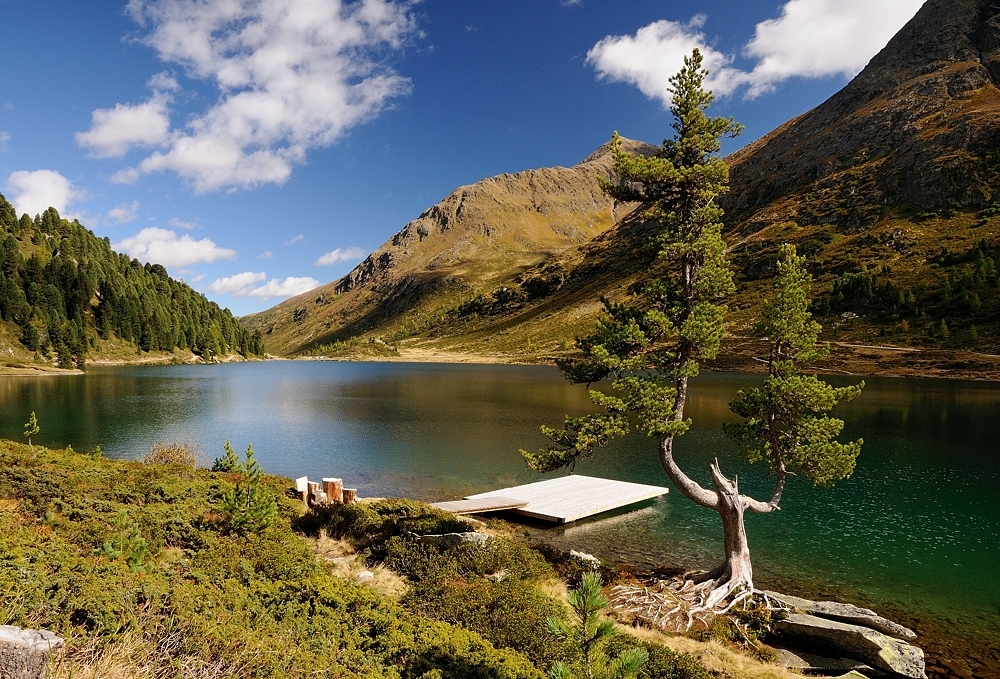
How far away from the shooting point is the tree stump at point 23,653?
5.70 metres

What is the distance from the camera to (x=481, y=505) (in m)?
29.9

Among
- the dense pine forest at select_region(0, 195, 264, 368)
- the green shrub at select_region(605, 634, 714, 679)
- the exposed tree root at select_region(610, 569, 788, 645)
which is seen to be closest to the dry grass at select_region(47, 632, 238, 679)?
the green shrub at select_region(605, 634, 714, 679)

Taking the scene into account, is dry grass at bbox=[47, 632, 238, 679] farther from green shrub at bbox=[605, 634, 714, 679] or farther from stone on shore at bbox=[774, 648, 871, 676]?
stone on shore at bbox=[774, 648, 871, 676]

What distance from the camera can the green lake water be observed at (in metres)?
22.6

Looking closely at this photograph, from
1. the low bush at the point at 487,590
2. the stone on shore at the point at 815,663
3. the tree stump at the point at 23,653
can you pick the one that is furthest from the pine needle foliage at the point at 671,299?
the tree stump at the point at 23,653

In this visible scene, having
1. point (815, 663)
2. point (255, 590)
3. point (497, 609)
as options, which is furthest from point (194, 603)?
point (815, 663)

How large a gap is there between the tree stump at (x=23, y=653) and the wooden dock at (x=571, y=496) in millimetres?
25738

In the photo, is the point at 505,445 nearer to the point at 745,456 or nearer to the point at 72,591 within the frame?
the point at 745,456

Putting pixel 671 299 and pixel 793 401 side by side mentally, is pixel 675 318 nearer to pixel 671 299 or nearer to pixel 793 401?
pixel 671 299

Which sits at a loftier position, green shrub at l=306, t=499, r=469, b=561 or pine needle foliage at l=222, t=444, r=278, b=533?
pine needle foliage at l=222, t=444, r=278, b=533

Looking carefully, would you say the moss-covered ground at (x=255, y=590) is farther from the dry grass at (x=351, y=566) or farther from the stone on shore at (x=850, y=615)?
the stone on shore at (x=850, y=615)

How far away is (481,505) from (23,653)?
25189 millimetres

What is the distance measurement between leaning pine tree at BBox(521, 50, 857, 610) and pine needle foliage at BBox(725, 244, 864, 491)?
0.74m

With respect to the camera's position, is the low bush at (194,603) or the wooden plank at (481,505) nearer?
the low bush at (194,603)
